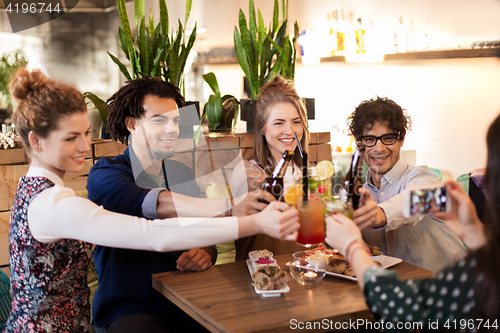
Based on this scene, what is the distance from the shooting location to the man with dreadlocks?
1.59 meters

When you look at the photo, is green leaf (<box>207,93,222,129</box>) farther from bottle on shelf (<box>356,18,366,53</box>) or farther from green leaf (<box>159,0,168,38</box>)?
bottle on shelf (<box>356,18,366,53</box>)

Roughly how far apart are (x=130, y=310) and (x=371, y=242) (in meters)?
1.10

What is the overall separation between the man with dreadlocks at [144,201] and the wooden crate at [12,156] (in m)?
1.09

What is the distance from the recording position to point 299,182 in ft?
4.87

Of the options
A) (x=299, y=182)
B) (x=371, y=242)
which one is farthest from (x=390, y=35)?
(x=299, y=182)

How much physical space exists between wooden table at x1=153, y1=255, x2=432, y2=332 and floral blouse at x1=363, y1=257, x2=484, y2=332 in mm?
243

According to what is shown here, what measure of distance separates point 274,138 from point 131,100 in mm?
700

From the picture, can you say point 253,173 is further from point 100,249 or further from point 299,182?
point 100,249

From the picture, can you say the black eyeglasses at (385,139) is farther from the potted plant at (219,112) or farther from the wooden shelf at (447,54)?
the wooden shelf at (447,54)

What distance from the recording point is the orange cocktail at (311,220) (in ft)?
4.52

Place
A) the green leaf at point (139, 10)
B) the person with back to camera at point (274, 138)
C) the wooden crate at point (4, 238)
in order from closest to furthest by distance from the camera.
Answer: the person with back to camera at point (274, 138), the wooden crate at point (4, 238), the green leaf at point (139, 10)

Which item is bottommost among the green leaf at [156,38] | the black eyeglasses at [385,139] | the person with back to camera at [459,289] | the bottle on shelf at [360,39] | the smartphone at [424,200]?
the person with back to camera at [459,289]

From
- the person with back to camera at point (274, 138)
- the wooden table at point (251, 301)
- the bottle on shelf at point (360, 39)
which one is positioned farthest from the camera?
the bottle on shelf at point (360, 39)

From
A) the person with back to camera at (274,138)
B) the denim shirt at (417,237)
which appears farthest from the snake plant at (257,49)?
the denim shirt at (417,237)
